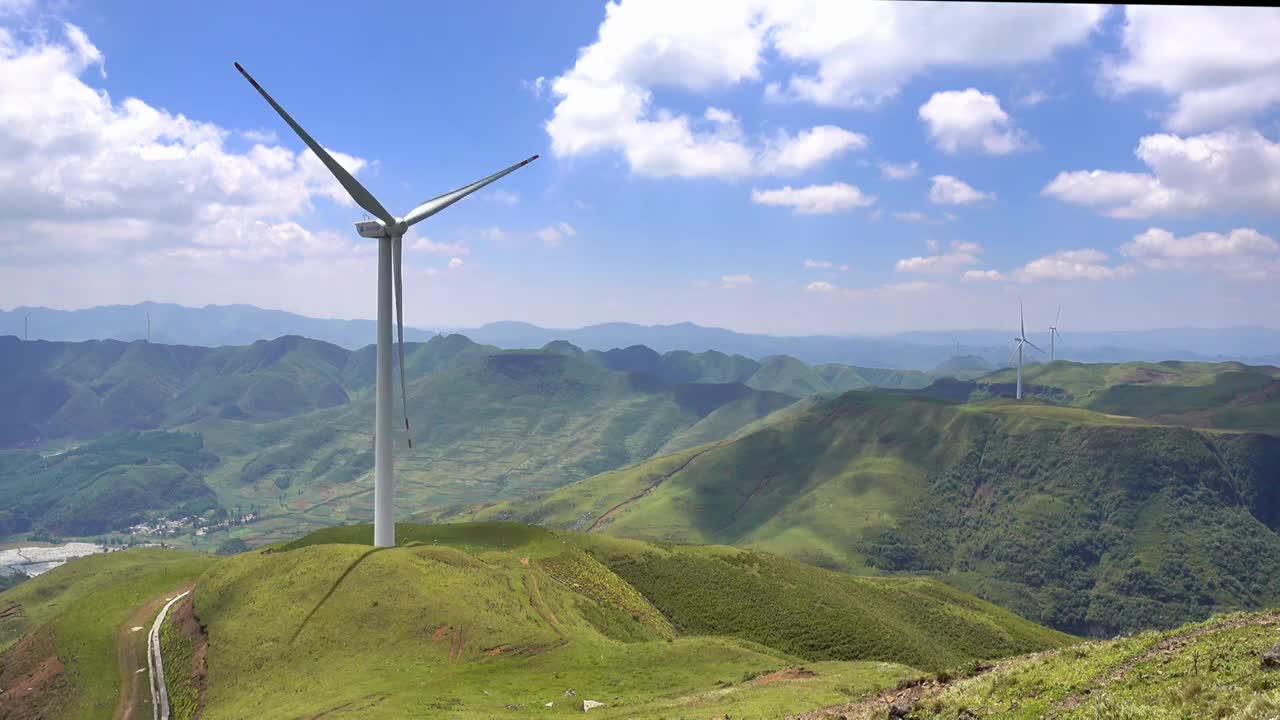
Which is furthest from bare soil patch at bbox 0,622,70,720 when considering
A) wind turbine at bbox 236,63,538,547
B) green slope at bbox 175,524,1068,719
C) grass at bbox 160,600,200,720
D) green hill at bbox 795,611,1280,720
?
green hill at bbox 795,611,1280,720

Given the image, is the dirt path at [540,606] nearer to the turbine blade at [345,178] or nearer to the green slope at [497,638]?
the green slope at [497,638]

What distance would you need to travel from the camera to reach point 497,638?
79625mm

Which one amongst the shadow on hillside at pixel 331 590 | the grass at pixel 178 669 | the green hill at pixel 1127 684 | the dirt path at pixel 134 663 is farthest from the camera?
the shadow on hillside at pixel 331 590

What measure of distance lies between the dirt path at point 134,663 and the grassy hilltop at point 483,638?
4.74 ft

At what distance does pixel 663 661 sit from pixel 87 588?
18012 centimetres

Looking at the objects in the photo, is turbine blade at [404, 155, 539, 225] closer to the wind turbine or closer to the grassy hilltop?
the wind turbine

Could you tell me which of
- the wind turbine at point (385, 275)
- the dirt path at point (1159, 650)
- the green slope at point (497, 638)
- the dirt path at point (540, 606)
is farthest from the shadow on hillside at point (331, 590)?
the dirt path at point (1159, 650)

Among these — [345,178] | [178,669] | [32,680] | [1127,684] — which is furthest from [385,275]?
[1127,684]

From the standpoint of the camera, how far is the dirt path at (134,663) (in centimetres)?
7388

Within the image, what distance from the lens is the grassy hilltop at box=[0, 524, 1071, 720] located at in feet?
216

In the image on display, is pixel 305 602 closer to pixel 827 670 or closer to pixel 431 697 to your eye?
pixel 431 697

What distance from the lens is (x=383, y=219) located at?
87062 millimetres

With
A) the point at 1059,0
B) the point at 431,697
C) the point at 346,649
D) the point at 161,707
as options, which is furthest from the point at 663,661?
the point at 1059,0

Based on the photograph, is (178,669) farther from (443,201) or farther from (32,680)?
(443,201)
